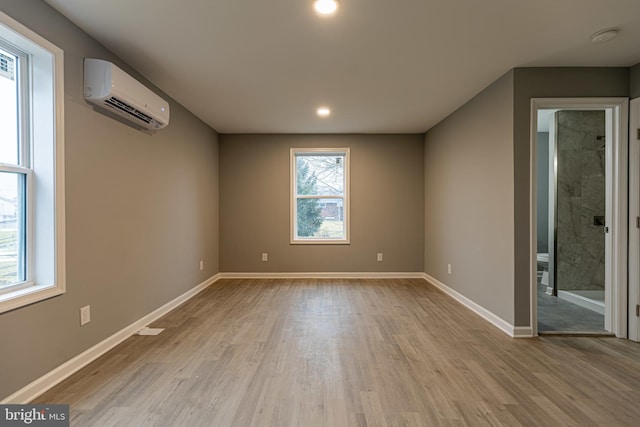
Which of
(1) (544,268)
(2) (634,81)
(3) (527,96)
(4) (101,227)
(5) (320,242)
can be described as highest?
(2) (634,81)

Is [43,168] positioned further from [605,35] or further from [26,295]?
[605,35]

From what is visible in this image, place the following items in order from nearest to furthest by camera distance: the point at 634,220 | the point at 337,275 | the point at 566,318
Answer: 1. the point at 634,220
2. the point at 566,318
3. the point at 337,275

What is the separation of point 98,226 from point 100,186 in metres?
0.31

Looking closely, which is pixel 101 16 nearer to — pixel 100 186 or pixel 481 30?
pixel 100 186

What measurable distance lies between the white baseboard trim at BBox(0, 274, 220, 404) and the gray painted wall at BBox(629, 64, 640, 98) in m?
4.94

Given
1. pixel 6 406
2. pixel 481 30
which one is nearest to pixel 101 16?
pixel 6 406

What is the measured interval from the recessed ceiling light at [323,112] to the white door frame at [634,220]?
2.97 metres

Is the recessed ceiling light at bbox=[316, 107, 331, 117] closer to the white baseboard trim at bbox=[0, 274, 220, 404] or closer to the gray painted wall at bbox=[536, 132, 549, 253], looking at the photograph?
the white baseboard trim at bbox=[0, 274, 220, 404]

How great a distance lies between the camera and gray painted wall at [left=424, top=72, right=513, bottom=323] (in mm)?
2877

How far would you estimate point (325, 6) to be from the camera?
192 centimetres

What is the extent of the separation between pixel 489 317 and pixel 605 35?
100 inches

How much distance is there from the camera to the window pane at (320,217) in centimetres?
530

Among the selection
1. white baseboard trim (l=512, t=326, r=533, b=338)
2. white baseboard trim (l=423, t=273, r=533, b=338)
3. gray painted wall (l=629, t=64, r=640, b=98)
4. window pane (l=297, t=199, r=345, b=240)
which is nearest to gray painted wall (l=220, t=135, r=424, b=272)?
window pane (l=297, t=199, r=345, b=240)

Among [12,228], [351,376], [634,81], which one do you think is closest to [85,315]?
[12,228]
